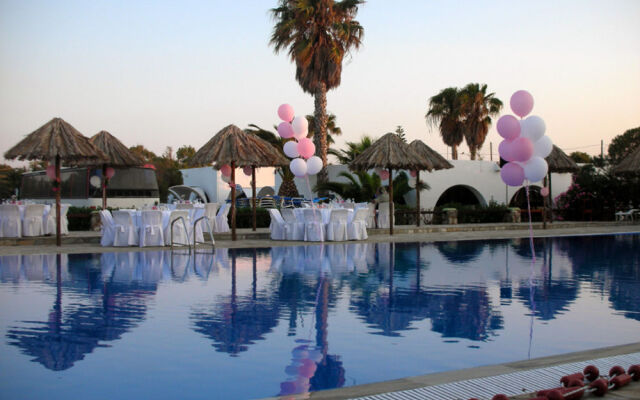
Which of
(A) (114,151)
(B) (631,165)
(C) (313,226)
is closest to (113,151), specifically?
(A) (114,151)

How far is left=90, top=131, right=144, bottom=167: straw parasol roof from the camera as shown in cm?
1984

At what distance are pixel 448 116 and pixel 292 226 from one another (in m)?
23.2

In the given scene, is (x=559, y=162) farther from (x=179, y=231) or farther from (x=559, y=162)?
(x=179, y=231)

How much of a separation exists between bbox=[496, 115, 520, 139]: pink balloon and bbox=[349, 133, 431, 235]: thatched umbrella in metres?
7.67

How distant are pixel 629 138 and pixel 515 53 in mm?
32683

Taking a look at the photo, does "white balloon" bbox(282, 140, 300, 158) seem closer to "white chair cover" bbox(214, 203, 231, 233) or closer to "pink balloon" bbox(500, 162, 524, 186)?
"white chair cover" bbox(214, 203, 231, 233)

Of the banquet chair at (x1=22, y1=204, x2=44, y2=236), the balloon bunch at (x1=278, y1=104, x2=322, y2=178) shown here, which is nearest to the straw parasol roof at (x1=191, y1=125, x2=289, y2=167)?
the balloon bunch at (x1=278, y1=104, x2=322, y2=178)

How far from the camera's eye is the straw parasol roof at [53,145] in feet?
51.7

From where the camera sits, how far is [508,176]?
12.5m

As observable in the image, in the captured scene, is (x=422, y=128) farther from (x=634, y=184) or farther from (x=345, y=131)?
(x=634, y=184)

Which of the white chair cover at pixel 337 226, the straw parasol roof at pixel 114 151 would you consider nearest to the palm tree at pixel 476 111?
the white chair cover at pixel 337 226

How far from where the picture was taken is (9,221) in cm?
1758

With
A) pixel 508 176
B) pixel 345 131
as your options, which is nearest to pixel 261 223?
pixel 508 176

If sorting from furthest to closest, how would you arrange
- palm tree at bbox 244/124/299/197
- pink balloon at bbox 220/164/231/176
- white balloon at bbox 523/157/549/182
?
palm tree at bbox 244/124/299/197
pink balloon at bbox 220/164/231/176
white balloon at bbox 523/157/549/182
